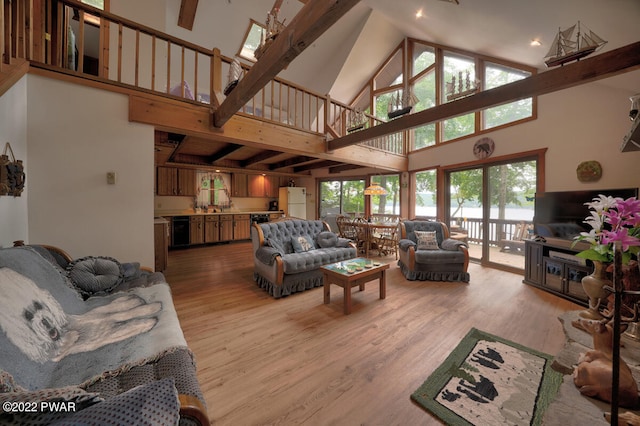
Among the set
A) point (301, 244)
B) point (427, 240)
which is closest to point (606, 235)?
point (427, 240)

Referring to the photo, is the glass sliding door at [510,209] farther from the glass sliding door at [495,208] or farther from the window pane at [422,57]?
the window pane at [422,57]

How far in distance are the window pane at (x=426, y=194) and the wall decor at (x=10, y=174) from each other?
250 inches

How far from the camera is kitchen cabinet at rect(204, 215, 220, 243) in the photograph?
6.41 metres

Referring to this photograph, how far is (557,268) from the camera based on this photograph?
3197 millimetres

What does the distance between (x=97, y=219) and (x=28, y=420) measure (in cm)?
257

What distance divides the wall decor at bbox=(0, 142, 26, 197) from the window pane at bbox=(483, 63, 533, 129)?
6.10 m

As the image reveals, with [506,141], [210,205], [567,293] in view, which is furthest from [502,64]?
[210,205]

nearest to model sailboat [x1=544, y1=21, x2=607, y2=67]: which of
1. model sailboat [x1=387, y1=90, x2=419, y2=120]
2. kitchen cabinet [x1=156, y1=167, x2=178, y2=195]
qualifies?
model sailboat [x1=387, y1=90, x2=419, y2=120]

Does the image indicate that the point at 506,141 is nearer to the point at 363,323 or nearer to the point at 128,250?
the point at 363,323

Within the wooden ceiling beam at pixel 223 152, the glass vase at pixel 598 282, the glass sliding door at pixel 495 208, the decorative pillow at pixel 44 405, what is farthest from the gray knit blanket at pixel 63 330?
the glass sliding door at pixel 495 208

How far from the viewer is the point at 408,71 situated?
6.38 metres

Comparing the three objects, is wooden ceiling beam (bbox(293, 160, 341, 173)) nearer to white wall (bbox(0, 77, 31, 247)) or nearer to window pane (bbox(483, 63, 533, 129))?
window pane (bbox(483, 63, 533, 129))

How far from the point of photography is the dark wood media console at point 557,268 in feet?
9.65

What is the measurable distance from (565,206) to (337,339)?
3.61 meters
